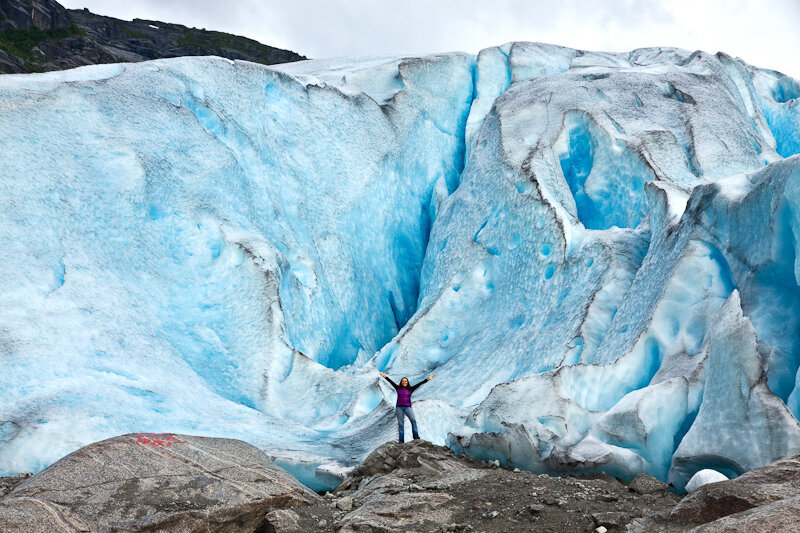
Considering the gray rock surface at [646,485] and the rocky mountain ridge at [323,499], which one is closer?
the rocky mountain ridge at [323,499]

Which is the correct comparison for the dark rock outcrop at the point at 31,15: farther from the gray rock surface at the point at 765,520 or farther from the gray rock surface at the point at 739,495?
the gray rock surface at the point at 765,520

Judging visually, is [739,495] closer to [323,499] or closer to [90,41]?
[323,499]

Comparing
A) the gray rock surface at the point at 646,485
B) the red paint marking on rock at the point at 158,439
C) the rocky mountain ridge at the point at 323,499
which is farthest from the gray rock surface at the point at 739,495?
the red paint marking on rock at the point at 158,439

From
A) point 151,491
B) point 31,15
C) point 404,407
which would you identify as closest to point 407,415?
point 404,407

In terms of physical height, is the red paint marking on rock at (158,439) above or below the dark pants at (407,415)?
below

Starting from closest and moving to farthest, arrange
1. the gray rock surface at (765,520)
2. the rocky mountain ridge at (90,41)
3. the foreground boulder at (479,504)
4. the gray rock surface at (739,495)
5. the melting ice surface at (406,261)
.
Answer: the gray rock surface at (765,520) → the gray rock surface at (739,495) → the foreground boulder at (479,504) → the melting ice surface at (406,261) → the rocky mountain ridge at (90,41)

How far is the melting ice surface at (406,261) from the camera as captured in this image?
7.46m

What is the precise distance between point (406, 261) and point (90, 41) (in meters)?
27.9

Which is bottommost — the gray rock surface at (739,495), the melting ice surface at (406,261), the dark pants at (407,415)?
the gray rock surface at (739,495)

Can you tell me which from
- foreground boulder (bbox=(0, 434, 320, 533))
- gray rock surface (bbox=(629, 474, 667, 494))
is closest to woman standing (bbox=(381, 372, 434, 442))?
foreground boulder (bbox=(0, 434, 320, 533))

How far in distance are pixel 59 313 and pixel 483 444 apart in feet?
18.2

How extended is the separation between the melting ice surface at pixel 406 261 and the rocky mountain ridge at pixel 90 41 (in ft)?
64.8

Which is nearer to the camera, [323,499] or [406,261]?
[323,499]

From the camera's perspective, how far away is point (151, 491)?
5.56m
